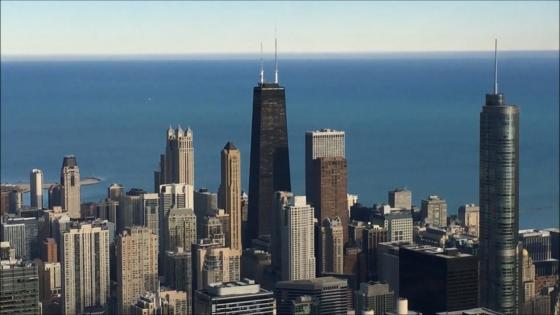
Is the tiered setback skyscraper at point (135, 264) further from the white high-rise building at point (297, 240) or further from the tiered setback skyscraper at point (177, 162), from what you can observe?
the tiered setback skyscraper at point (177, 162)

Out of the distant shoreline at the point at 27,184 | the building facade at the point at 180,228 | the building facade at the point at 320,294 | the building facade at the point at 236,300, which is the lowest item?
the building facade at the point at 320,294

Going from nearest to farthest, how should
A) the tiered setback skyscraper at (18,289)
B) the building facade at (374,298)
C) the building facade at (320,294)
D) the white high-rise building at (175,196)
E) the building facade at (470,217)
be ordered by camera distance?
the tiered setback skyscraper at (18,289)
the building facade at (374,298)
the building facade at (320,294)
the building facade at (470,217)
the white high-rise building at (175,196)

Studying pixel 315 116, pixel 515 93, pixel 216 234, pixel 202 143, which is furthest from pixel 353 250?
pixel 515 93

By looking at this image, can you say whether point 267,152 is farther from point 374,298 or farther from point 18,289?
point 18,289

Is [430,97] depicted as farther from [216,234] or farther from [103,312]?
[103,312]

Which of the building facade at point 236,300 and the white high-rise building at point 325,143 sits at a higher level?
the white high-rise building at point 325,143

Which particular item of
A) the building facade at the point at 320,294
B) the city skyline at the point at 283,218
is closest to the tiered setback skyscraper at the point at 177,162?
the city skyline at the point at 283,218

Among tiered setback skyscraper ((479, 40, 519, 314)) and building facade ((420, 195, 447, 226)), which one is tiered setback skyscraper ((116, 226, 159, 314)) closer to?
tiered setback skyscraper ((479, 40, 519, 314))
